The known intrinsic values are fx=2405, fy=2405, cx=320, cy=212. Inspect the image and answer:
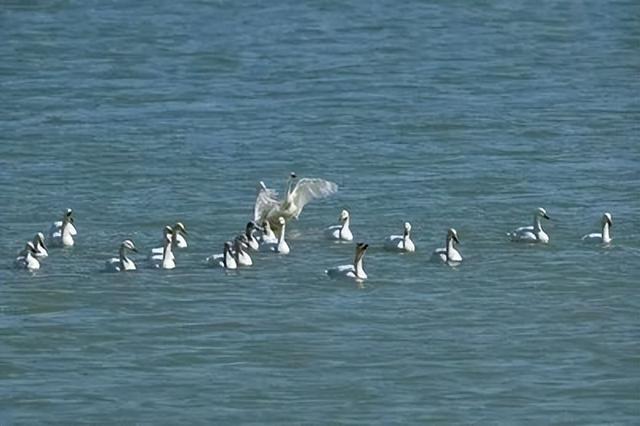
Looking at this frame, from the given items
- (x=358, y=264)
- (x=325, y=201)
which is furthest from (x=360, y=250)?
(x=325, y=201)

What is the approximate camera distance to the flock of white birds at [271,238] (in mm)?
30703

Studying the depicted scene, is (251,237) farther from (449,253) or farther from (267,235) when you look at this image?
(449,253)

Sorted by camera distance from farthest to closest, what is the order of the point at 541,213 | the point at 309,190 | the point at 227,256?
1. the point at 309,190
2. the point at 541,213
3. the point at 227,256

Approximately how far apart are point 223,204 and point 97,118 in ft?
24.7

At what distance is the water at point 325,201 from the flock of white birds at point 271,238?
0.22m

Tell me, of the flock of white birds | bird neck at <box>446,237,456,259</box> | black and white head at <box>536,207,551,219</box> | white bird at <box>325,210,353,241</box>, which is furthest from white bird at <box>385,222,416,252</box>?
black and white head at <box>536,207,551,219</box>

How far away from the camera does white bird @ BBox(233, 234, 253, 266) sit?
30891 millimetres

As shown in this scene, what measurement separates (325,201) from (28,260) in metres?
6.16

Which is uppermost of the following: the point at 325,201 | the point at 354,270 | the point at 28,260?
the point at 354,270

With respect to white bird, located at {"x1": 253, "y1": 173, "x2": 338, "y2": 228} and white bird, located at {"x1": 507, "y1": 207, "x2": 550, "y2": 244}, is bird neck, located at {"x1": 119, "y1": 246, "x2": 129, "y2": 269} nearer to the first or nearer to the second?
white bird, located at {"x1": 253, "y1": 173, "x2": 338, "y2": 228}

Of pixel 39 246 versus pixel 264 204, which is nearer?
pixel 39 246

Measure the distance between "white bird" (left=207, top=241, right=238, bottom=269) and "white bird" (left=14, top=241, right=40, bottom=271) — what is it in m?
2.26

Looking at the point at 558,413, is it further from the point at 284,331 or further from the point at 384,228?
the point at 384,228

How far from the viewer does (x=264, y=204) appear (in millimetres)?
34125
